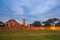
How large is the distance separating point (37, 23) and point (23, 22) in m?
7.12

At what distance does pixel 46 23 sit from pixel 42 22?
1454 millimetres

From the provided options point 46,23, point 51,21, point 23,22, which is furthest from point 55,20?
point 23,22

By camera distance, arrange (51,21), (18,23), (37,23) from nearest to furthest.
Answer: (18,23) → (37,23) → (51,21)

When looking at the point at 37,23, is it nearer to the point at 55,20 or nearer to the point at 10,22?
the point at 55,20

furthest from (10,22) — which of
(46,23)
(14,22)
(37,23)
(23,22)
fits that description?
(46,23)

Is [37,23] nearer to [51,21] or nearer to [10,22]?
[51,21]

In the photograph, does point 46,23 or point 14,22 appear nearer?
point 14,22

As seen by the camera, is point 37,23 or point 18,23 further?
point 37,23

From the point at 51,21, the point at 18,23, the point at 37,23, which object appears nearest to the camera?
the point at 18,23

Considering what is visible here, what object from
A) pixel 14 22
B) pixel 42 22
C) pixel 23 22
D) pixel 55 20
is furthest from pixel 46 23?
pixel 14 22

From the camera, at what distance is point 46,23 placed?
1727 inches

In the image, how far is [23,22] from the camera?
125 feet

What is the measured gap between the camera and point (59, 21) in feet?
144

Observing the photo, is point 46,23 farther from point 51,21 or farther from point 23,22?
point 23,22
